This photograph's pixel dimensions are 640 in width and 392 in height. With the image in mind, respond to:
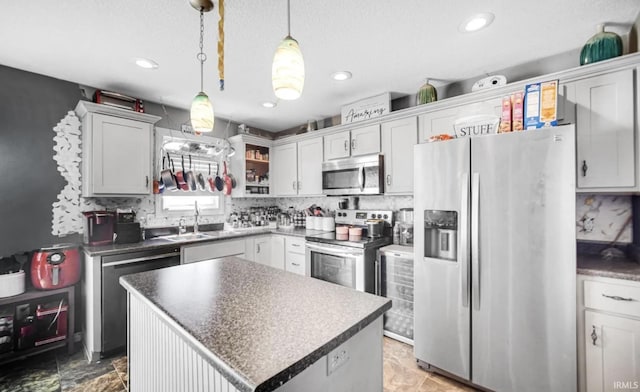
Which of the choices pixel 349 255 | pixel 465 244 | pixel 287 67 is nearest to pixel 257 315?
pixel 287 67

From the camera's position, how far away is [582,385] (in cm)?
165

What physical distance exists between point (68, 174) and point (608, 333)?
4404 mm

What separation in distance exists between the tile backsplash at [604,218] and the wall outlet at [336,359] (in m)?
2.33

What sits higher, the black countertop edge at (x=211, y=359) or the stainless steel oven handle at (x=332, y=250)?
the black countertop edge at (x=211, y=359)

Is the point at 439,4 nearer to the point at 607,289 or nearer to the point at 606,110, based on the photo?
the point at 606,110

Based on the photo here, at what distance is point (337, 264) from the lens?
2.88 m

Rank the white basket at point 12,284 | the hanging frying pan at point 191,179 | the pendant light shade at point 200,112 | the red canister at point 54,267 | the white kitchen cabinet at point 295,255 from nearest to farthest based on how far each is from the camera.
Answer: the pendant light shade at point 200,112 < the white basket at point 12,284 < the red canister at point 54,267 < the white kitchen cabinet at point 295,255 < the hanging frying pan at point 191,179

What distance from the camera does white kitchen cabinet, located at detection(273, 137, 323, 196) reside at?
363 centimetres

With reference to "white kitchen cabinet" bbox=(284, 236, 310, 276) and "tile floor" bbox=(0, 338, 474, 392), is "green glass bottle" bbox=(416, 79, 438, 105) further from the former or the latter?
"tile floor" bbox=(0, 338, 474, 392)

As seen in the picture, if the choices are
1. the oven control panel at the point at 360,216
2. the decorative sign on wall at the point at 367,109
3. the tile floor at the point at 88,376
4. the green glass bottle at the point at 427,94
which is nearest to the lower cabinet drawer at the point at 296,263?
the oven control panel at the point at 360,216

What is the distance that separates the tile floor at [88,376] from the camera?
195 cm

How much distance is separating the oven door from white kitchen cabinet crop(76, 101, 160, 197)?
6.35 feet

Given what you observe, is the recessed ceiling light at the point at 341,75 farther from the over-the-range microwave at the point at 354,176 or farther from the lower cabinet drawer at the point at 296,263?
the lower cabinet drawer at the point at 296,263

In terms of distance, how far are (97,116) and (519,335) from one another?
3846 millimetres
